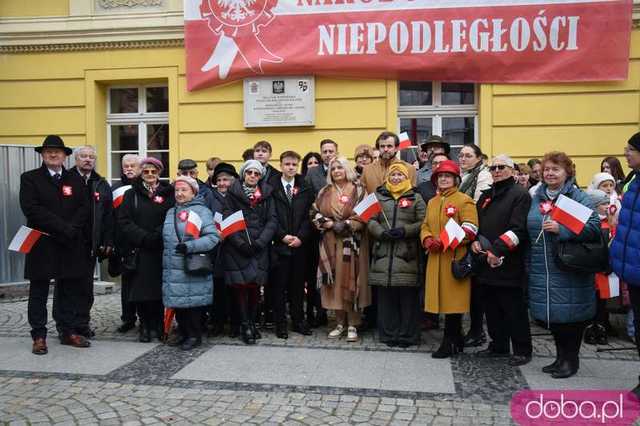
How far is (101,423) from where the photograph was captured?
3.71m

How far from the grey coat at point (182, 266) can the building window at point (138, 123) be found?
4830 millimetres

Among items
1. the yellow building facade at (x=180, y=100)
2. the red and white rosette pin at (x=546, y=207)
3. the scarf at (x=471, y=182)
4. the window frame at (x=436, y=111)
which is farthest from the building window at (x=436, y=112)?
the red and white rosette pin at (x=546, y=207)

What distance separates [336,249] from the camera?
5848mm

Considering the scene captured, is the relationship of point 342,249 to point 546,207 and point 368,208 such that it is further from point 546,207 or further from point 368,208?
point 546,207

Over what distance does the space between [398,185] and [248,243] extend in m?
1.58

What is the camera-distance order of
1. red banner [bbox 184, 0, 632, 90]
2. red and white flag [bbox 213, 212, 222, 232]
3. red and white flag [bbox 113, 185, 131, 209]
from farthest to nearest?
red banner [bbox 184, 0, 632, 90]
red and white flag [bbox 113, 185, 131, 209]
red and white flag [bbox 213, 212, 222, 232]

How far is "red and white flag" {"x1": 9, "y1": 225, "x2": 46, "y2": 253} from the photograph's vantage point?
17.3 ft

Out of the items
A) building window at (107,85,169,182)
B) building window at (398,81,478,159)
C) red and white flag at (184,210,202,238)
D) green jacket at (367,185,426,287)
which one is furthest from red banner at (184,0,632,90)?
red and white flag at (184,210,202,238)

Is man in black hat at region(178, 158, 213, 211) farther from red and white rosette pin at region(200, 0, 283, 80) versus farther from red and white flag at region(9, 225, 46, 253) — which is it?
red and white rosette pin at region(200, 0, 283, 80)

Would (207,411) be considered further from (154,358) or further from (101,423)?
(154,358)

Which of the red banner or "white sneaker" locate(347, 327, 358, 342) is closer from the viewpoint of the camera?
"white sneaker" locate(347, 327, 358, 342)

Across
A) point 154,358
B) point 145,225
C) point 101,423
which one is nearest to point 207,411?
point 101,423

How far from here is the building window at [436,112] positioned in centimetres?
939

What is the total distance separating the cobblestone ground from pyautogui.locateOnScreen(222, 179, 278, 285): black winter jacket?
3.34ft
